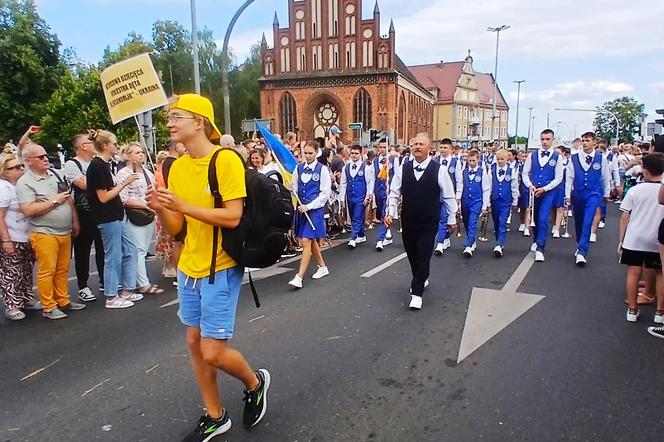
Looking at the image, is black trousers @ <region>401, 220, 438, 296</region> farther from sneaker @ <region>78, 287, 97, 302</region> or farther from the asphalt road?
sneaker @ <region>78, 287, 97, 302</region>

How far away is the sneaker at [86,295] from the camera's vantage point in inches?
249

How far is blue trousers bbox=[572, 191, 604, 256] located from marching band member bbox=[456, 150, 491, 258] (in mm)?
1491

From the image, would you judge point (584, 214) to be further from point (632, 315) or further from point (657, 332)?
point (657, 332)

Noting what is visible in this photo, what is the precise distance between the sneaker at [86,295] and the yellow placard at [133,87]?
2942 mm

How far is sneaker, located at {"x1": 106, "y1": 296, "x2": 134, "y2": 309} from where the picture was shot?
5.99m

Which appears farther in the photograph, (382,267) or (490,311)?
(382,267)

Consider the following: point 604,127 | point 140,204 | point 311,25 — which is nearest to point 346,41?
point 311,25

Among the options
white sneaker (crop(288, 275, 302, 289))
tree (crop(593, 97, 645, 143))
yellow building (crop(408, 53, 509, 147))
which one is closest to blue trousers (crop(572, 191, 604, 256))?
white sneaker (crop(288, 275, 302, 289))

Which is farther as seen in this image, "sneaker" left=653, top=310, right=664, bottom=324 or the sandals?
the sandals

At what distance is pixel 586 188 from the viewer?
8.17m

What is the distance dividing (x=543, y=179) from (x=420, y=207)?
380cm

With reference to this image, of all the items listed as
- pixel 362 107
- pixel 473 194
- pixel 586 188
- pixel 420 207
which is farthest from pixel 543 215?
pixel 362 107

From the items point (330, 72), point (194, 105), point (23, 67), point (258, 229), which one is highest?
point (330, 72)

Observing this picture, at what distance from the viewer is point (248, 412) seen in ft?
10.7
